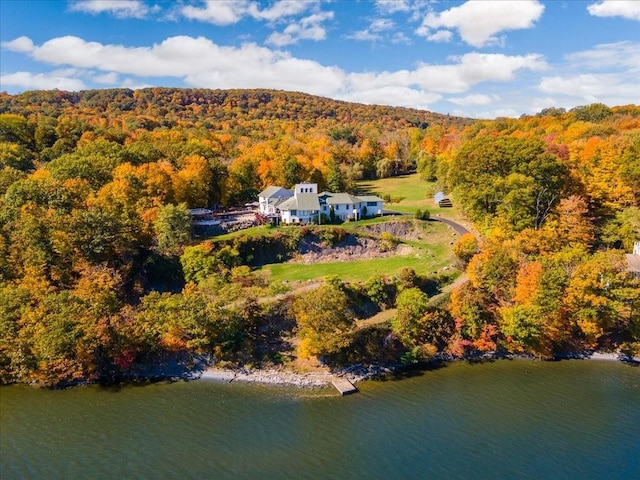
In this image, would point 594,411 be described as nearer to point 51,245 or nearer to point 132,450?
point 132,450

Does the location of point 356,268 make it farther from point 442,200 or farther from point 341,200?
point 442,200

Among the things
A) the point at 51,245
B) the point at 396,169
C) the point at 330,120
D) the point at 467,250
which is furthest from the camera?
the point at 330,120

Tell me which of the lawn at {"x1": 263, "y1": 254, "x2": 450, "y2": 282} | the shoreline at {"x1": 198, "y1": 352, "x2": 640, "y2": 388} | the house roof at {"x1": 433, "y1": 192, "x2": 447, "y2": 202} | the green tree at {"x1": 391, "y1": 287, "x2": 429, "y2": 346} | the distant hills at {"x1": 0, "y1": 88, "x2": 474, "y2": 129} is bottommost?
the shoreline at {"x1": 198, "y1": 352, "x2": 640, "y2": 388}

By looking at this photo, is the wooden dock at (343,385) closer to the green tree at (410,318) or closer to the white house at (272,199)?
the green tree at (410,318)

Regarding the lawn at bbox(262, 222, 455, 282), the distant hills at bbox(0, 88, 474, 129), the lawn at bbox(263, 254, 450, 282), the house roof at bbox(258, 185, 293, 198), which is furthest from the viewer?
the distant hills at bbox(0, 88, 474, 129)

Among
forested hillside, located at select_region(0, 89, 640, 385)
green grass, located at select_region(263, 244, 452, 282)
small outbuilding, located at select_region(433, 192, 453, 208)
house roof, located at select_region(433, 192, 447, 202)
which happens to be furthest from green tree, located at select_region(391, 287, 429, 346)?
house roof, located at select_region(433, 192, 447, 202)

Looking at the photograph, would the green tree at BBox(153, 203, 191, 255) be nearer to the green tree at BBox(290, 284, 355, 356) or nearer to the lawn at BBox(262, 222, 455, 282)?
the lawn at BBox(262, 222, 455, 282)

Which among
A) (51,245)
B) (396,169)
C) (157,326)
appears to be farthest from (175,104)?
(157,326)

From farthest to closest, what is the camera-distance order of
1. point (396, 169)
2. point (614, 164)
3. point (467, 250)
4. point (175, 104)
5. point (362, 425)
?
point (175, 104), point (396, 169), point (614, 164), point (467, 250), point (362, 425)
